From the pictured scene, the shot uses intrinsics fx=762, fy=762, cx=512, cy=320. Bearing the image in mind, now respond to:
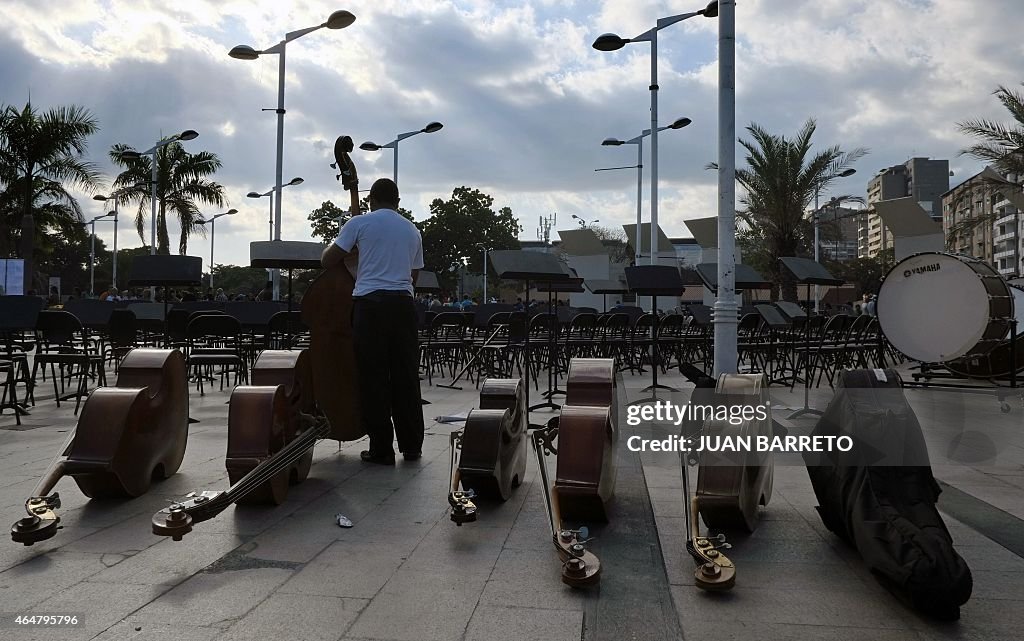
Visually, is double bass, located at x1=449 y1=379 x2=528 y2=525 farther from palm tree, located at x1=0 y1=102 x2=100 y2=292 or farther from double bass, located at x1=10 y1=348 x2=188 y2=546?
palm tree, located at x1=0 y1=102 x2=100 y2=292

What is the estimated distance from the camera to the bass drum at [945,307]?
7.17 m

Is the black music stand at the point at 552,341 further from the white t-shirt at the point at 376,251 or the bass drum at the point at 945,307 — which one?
the bass drum at the point at 945,307

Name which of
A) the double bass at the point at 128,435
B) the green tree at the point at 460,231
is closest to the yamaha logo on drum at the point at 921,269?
the double bass at the point at 128,435

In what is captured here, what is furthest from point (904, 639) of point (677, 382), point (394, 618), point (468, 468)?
point (677, 382)

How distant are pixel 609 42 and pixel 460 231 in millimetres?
39543

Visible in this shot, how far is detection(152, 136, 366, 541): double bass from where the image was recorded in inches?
127

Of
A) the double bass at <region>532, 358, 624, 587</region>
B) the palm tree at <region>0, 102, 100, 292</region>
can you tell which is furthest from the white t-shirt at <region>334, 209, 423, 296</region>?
the palm tree at <region>0, 102, 100, 292</region>

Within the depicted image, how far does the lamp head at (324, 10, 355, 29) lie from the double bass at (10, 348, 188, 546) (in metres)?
13.5

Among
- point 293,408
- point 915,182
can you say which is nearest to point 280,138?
point 293,408

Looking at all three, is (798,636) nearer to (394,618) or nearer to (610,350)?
(394,618)

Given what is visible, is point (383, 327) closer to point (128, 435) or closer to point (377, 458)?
point (377, 458)

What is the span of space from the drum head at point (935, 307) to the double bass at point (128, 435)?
21.4ft

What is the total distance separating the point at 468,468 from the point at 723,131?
6430 mm

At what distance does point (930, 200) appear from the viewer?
405 ft
